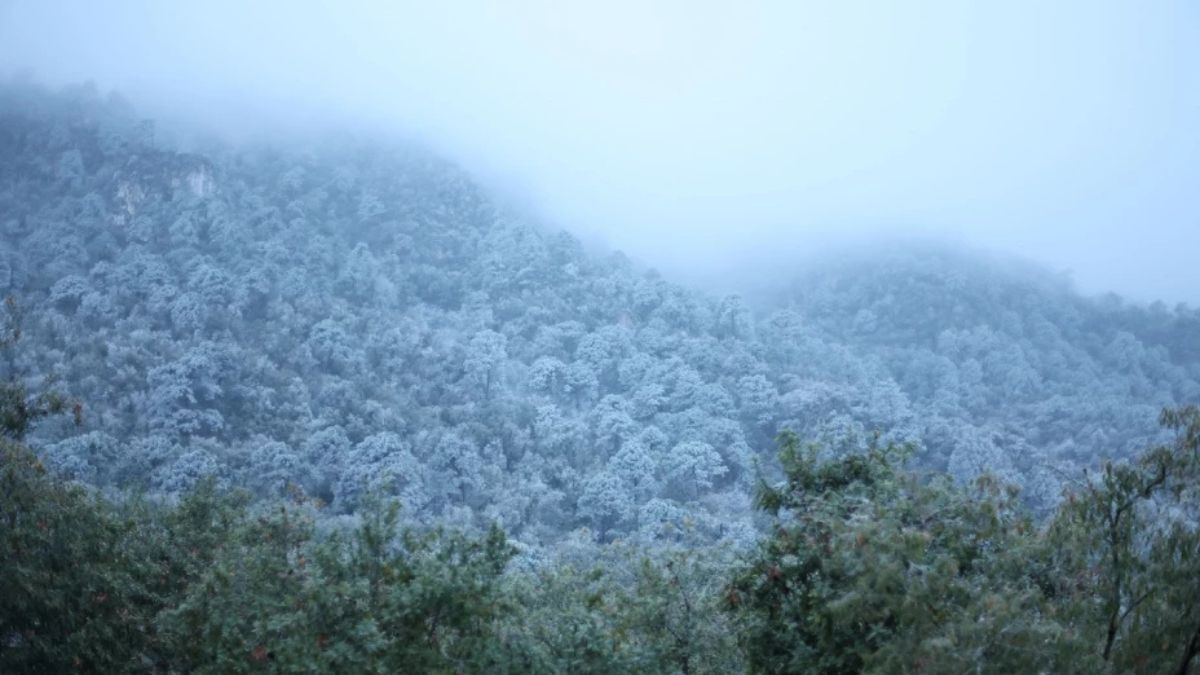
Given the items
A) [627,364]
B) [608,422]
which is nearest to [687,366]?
[627,364]

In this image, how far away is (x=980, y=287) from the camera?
11681 cm

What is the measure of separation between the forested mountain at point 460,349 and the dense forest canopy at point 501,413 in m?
0.35

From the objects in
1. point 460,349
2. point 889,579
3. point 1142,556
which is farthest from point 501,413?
point 889,579

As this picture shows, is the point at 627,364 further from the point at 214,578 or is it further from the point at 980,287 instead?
the point at 214,578

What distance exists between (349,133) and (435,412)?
80.0 m

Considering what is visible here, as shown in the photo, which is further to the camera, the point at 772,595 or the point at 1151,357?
the point at 1151,357

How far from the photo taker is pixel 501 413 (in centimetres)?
6925

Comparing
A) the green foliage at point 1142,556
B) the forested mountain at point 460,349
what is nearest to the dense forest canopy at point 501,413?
the green foliage at point 1142,556

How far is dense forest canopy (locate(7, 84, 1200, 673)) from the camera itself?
12.1 meters

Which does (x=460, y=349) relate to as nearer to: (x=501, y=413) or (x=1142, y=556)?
(x=501, y=413)

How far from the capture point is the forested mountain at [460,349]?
56062 millimetres

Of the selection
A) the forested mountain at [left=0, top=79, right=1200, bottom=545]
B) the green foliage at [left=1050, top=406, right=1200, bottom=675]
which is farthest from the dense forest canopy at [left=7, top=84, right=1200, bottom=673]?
the forested mountain at [left=0, top=79, right=1200, bottom=545]

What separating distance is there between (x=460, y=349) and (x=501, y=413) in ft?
38.4

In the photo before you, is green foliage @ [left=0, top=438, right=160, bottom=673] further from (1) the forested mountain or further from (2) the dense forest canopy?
(1) the forested mountain
